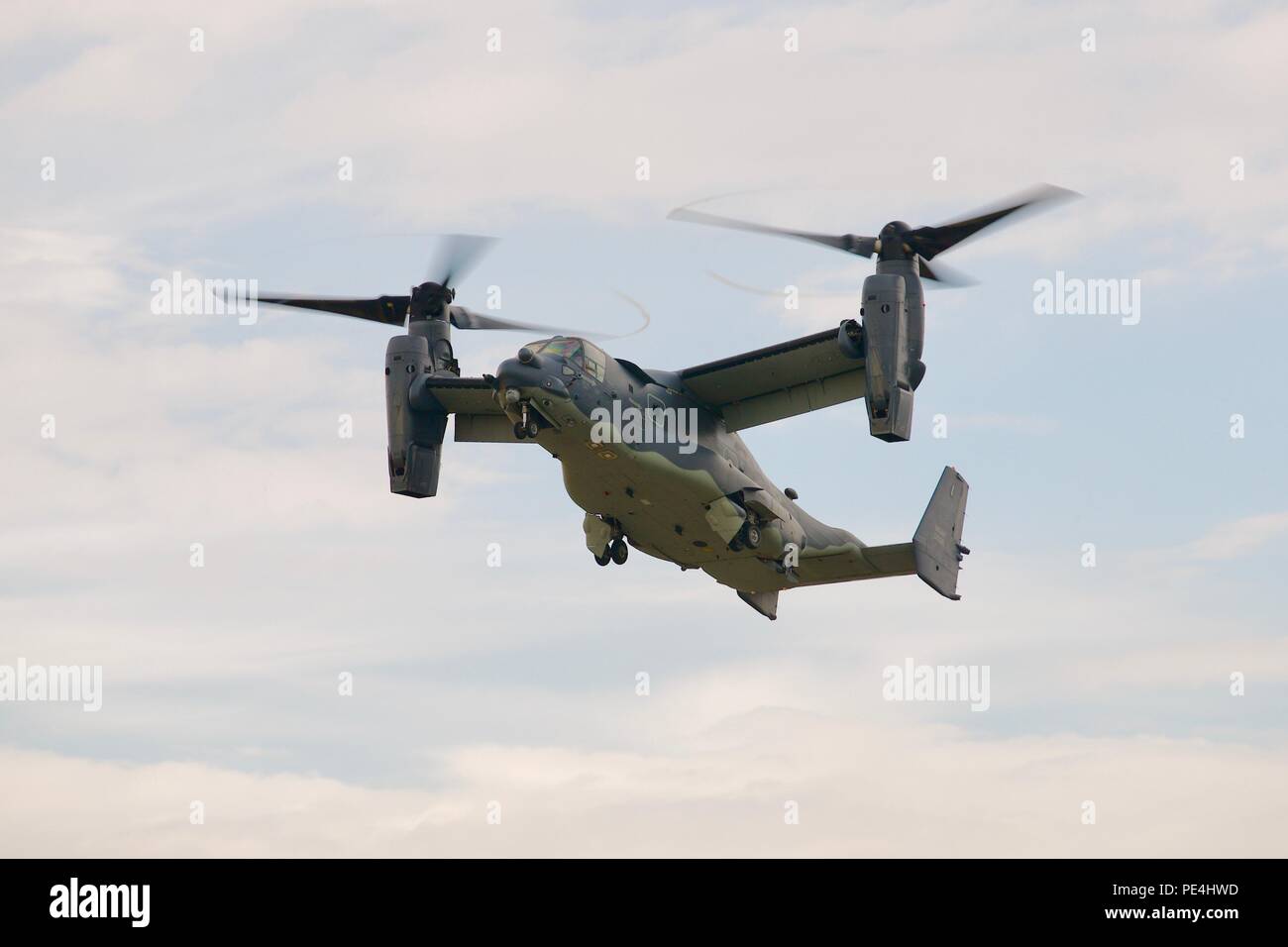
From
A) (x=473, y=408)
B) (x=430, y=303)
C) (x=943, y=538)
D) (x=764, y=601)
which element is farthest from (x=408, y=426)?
(x=943, y=538)

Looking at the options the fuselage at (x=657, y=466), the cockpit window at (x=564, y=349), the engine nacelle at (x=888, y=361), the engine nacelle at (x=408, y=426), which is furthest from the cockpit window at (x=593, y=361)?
the engine nacelle at (x=408, y=426)

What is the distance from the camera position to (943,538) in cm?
3167

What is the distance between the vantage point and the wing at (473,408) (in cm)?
2945

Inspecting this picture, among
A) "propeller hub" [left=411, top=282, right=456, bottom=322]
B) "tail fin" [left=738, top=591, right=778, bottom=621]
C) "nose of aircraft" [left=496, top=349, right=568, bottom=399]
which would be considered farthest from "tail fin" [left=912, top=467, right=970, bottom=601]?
"propeller hub" [left=411, top=282, right=456, bottom=322]

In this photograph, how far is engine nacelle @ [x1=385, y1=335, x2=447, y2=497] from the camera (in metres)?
29.5

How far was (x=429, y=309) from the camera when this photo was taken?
99.6 feet

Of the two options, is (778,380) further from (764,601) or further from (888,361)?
(764,601)

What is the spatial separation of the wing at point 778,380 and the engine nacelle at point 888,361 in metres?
1.21

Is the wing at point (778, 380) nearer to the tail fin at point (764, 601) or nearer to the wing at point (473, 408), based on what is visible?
the wing at point (473, 408)

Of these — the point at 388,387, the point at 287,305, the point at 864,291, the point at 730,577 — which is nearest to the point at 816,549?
the point at 730,577
